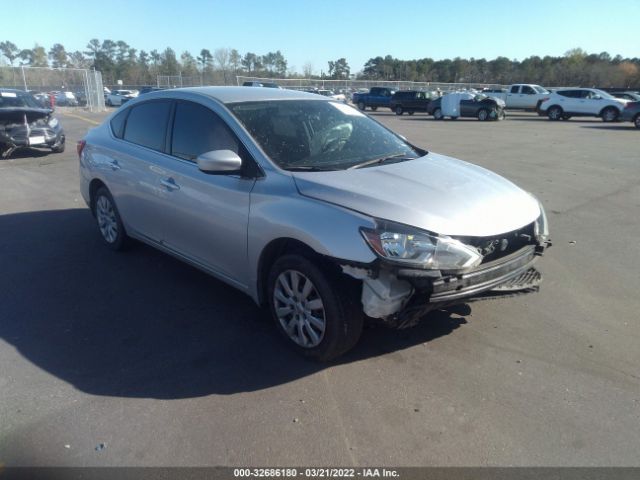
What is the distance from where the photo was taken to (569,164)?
472 inches

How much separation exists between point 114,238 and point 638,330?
5.19 m

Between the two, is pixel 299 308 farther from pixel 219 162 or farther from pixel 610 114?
pixel 610 114

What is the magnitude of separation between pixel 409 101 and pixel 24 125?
25.8 meters

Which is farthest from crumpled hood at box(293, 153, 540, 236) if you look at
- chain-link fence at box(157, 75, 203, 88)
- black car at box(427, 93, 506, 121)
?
chain-link fence at box(157, 75, 203, 88)

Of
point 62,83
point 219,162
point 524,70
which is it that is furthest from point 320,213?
point 524,70

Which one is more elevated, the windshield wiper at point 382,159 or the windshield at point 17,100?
the windshield wiper at point 382,159

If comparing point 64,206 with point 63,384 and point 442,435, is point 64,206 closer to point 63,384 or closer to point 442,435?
point 63,384

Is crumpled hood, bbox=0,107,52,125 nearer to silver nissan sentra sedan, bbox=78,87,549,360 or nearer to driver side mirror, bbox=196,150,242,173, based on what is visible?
silver nissan sentra sedan, bbox=78,87,549,360

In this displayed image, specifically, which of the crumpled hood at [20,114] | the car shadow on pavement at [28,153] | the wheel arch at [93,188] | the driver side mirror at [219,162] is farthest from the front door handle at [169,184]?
the car shadow on pavement at [28,153]

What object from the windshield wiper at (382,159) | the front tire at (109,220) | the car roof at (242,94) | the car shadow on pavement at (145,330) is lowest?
the car shadow on pavement at (145,330)

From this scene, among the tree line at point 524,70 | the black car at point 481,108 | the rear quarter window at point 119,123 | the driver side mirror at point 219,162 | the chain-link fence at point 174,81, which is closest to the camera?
the driver side mirror at point 219,162

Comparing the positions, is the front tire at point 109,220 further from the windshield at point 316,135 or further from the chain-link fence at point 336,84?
the chain-link fence at point 336,84

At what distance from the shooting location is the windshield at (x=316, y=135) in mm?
3764

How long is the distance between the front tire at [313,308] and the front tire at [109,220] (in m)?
2.59
